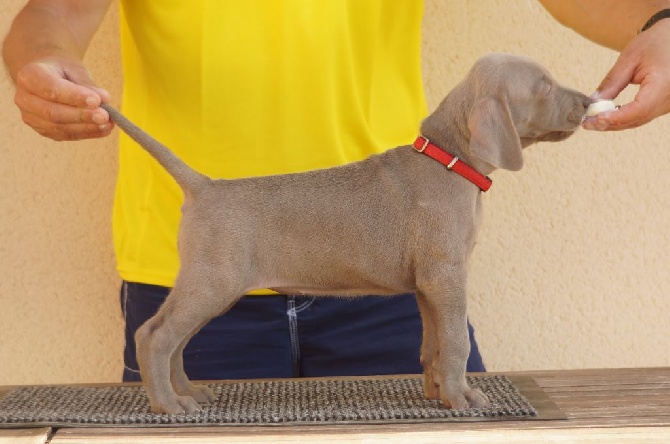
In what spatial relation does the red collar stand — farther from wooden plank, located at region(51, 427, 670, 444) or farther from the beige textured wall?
the beige textured wall

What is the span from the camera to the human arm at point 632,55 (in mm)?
1490

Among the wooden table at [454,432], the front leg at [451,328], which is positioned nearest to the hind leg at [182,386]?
the wooden table at [454,432]

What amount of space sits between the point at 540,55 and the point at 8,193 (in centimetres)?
156

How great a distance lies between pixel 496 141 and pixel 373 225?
24cm

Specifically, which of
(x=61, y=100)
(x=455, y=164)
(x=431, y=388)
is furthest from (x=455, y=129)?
(x=61, y=100)

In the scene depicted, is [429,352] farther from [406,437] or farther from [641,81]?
[641,81]

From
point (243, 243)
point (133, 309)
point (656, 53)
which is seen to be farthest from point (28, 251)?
point (656, 53)

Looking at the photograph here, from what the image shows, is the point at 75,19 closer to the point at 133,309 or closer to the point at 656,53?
the point at 133,309

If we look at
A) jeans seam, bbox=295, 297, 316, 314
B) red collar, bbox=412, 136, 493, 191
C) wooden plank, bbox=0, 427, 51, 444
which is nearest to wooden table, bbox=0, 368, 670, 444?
wooden plank, bbox=0, 427, 51, 444

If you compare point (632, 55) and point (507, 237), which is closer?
point (632, 55)

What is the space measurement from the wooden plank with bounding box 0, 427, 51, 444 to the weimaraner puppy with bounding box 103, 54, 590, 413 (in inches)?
6.7

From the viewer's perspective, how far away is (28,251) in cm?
248

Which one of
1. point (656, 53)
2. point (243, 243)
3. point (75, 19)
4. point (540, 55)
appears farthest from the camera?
point (540, 55)

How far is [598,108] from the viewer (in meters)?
1.45
